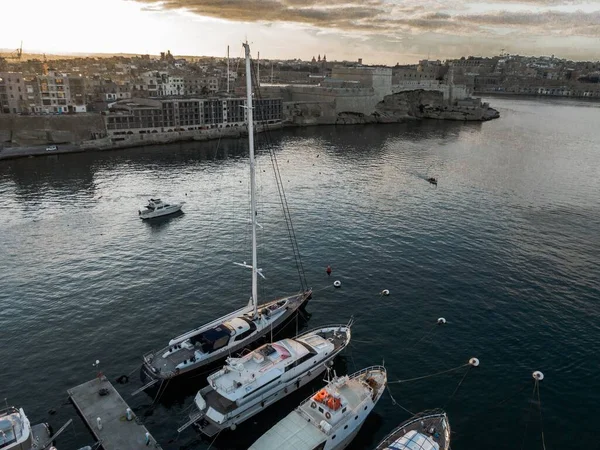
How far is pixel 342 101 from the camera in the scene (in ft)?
609

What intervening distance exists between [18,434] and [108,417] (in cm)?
569

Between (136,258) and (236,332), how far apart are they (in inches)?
1033

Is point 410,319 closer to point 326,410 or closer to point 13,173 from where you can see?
point 326,410

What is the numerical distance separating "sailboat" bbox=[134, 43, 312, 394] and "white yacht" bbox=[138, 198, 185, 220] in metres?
37.0

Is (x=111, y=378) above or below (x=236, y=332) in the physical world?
below

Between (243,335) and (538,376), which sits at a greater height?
(243,335)

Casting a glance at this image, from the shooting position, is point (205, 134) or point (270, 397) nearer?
point (270, 397)

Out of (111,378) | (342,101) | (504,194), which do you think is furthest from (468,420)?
(342,101)

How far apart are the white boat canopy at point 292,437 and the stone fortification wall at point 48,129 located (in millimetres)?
119899

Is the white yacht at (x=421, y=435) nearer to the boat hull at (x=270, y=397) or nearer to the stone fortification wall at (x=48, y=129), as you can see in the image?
the boat hull at (x=270, y=397)

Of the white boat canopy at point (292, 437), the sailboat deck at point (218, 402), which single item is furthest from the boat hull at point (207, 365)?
the white boat canopy at point (292, 437)

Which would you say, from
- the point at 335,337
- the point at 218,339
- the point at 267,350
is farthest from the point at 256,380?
the point at 335,337

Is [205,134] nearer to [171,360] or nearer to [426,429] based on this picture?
[171,360]

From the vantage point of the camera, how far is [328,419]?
29172 millimetres
